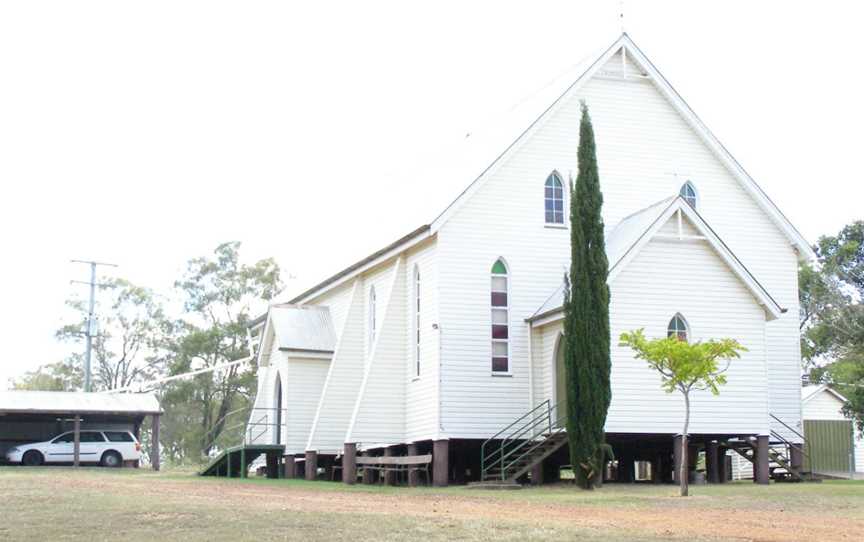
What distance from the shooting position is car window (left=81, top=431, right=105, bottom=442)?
2053 inches

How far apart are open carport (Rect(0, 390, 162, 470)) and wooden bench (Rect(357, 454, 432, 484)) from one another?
18846 millimetres

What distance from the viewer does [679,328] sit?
32688 mm

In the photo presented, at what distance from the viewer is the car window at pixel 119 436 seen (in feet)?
173

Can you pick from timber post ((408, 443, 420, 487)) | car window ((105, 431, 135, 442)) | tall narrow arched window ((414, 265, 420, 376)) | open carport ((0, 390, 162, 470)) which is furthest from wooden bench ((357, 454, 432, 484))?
car window ((105, 431, 135, 442))

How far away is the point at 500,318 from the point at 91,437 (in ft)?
82.6

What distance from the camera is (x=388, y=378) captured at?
35594 mm

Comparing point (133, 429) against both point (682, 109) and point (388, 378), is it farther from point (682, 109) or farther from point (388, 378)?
point (682, 109)

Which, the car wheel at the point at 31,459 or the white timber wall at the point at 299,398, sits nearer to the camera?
the white timber wall at the point at 299,398

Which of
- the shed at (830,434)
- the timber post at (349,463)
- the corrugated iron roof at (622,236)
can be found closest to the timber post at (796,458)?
the corrugated iron roof at (622,236)

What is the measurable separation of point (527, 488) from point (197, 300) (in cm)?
5166

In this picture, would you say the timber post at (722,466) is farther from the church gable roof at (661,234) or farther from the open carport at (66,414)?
the open carport at (66,414)

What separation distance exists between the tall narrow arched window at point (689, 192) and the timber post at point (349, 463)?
1217 centimetres

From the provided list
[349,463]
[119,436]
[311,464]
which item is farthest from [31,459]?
[349,463]

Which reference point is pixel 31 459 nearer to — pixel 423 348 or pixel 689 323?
pixel 423 348
